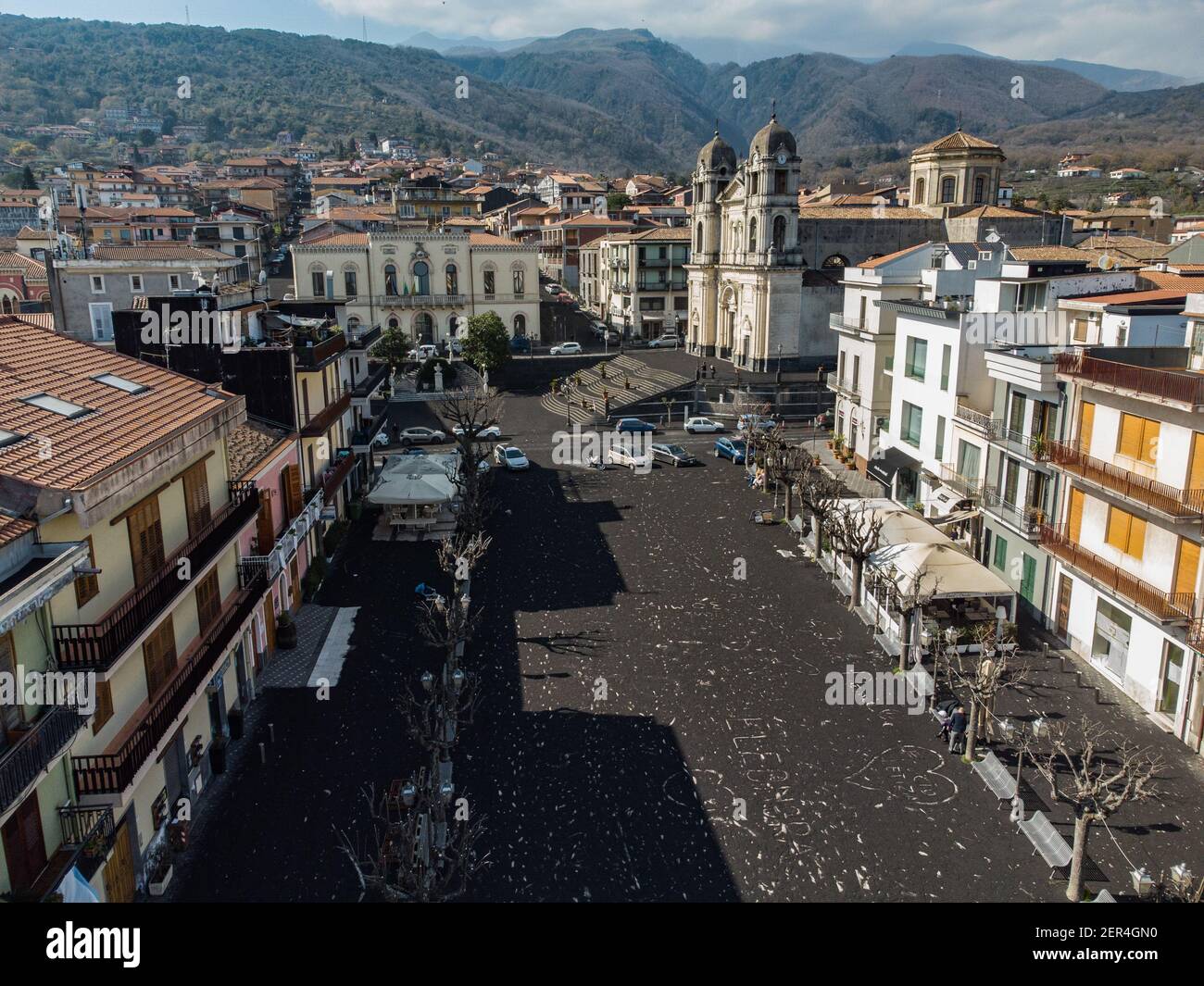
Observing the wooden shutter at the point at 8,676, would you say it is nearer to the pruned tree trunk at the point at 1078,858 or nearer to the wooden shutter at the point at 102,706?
the wooden shutter at the point at 102,706

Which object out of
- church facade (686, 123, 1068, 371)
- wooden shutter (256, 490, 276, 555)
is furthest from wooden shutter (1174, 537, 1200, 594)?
church facade (686, 123, 1068, 371)

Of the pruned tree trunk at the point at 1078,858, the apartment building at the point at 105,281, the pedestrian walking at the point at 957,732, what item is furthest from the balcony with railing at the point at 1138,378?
the apartment building at the point at 105,281

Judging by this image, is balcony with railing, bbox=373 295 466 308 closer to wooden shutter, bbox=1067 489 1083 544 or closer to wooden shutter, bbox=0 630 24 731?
wooden shutter, bbox=1067 489 1083 544

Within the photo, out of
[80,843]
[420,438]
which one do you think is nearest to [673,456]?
[420,438]

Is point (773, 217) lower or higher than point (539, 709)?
higher
